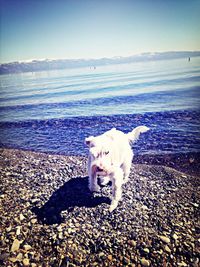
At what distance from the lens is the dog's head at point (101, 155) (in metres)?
3.11

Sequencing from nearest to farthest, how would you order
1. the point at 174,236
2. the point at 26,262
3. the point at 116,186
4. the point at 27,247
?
1. the point at 26,262
2. the point at 27,247
3. the point at 174,236
4. the point at 116,186

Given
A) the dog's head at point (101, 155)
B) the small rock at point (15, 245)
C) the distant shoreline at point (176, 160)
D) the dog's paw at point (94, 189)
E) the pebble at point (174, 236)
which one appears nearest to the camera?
the small rock at point (15, 245)

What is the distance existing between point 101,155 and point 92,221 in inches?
39.5

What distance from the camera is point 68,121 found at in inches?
373

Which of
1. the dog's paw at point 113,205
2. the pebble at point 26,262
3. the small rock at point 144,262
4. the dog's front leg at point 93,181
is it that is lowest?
the small rock at point 144,262

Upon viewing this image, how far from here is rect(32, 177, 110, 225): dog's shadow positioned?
10.7 feet

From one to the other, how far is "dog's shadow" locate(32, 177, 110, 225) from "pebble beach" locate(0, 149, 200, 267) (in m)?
0.01

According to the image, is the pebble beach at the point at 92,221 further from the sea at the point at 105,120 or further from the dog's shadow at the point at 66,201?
the sea at the point at 105,120

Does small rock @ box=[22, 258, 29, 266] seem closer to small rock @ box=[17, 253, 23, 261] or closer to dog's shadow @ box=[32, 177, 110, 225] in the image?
small rock @ box=[17, 253, 23, 261]

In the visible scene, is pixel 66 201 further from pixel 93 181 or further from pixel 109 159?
pixel 109 159

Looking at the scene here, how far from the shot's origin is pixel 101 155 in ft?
10.5

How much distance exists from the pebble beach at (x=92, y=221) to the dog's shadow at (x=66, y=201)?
0.01m

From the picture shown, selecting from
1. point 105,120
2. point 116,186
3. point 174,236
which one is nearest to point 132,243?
point 174,236

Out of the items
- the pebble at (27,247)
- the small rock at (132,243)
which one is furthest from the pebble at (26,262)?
the small rock at (132,243)
